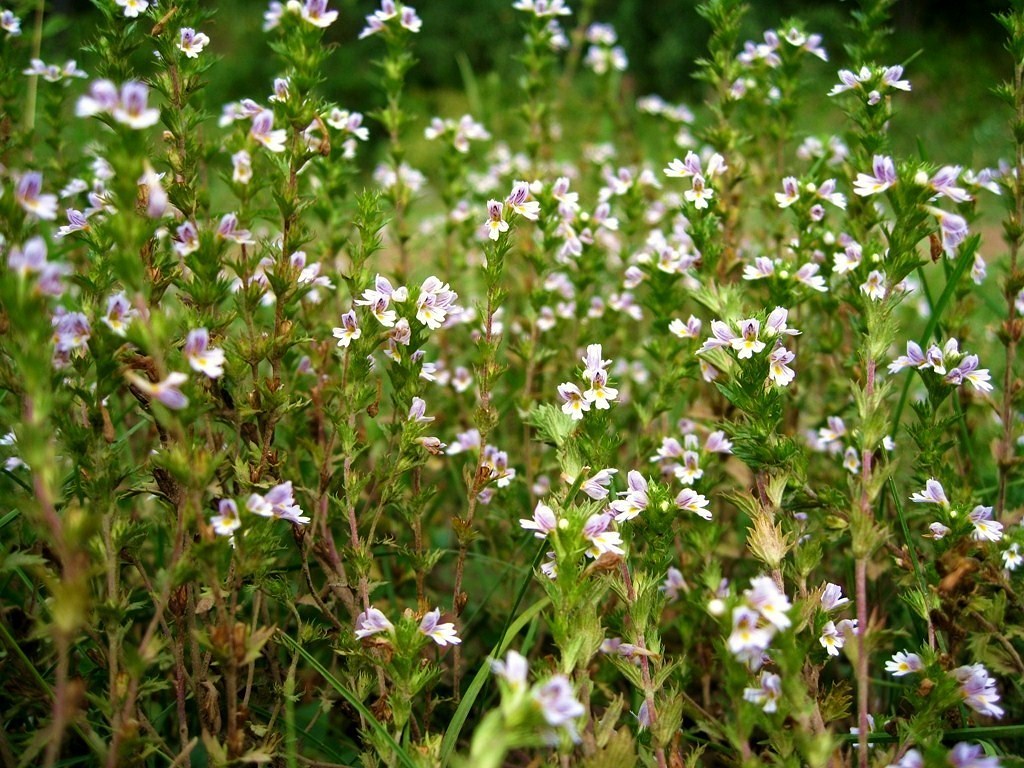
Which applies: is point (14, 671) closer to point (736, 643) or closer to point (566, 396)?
point (566, 396)

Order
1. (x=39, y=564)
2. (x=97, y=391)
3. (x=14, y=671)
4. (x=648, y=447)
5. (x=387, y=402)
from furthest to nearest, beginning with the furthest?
(x=387, y=402) → (x=648, y=447) → (x=14, y=671) → (x=39, y=564) → (x=97, y=391)

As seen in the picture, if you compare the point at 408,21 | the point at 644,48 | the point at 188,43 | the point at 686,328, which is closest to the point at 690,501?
the point at 686,328

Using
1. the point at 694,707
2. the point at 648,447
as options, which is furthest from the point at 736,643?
the point at 648,447

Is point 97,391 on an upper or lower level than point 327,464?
upper

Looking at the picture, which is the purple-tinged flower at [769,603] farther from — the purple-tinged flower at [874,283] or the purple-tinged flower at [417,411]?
the purple-tinged flower at [874,283]

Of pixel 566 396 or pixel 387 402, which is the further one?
pixel 387 402

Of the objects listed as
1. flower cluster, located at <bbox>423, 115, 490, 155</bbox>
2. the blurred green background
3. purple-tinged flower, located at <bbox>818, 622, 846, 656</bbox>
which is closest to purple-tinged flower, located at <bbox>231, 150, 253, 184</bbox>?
flower cluster, located at <bbox>423, 115, 490, 155</bbox>

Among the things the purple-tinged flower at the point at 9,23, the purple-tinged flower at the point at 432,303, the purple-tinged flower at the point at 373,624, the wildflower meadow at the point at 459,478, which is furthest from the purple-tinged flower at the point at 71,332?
the purple-tinged flower at the point at 9,23
